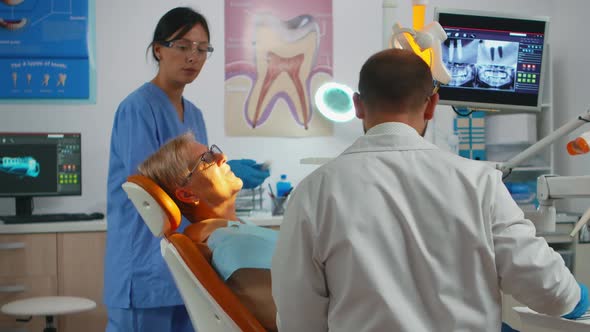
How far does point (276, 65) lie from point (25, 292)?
65.5 inches

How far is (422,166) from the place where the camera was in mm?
1113

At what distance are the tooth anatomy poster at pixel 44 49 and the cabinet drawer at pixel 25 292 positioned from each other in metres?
0.94

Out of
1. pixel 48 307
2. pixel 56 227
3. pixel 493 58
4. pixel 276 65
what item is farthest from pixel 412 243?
pixel 276 65

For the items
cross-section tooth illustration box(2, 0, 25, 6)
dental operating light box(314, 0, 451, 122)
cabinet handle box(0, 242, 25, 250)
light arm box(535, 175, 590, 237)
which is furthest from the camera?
cross-section tooth illustration box(2, 0, 25, 6)

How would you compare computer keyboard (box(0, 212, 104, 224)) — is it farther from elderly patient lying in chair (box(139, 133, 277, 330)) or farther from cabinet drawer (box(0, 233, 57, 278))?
elderly patient lying in chair (box(139, 133, 277, 330))

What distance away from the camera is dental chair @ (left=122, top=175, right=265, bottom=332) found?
150cm

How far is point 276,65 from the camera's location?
3.75 metres

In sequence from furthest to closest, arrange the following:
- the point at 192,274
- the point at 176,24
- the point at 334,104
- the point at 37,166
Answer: the point at 334,104 < the point at 37,166 < the point at 176,24 < the point at 192,274

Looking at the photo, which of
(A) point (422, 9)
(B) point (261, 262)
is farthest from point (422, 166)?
(A) point (422, 9)

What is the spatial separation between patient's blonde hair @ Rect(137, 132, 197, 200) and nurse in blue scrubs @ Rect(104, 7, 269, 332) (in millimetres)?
244

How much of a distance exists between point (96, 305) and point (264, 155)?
1168mm

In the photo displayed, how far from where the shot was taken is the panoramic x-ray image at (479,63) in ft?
7.53

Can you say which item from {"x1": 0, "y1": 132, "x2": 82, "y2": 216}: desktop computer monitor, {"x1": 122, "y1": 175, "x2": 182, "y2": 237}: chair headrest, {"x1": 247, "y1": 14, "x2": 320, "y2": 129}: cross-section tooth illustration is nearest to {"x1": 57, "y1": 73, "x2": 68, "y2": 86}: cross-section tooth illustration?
{"x1": 0, "y1": 132, "x2": 82, "y2": 216}: desktop computer monitor

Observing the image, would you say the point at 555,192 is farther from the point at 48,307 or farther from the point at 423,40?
the point at 48,307
